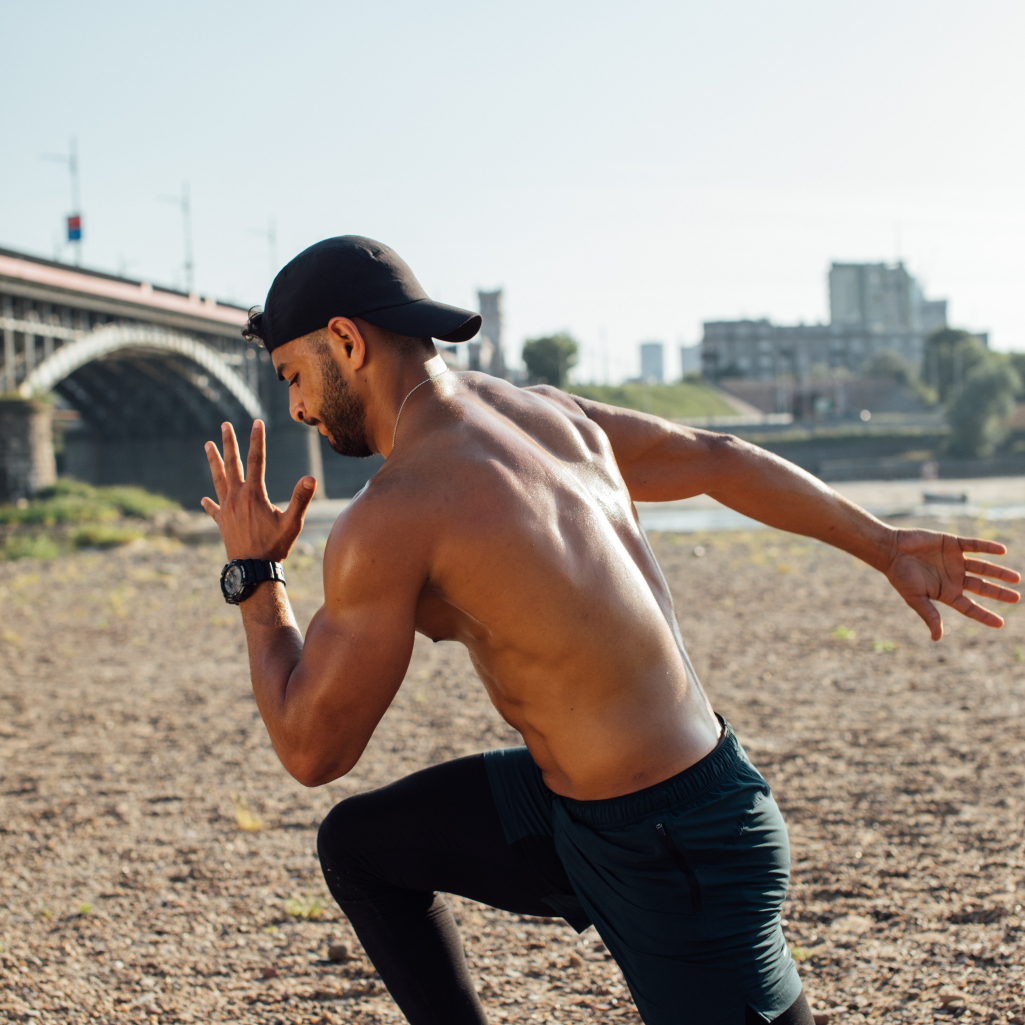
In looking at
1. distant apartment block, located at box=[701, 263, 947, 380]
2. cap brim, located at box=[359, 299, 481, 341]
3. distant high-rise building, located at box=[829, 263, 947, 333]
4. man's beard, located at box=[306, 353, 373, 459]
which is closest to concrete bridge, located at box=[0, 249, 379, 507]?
man's beard, located at box=[306, 353, 373, 459]

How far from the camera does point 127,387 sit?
5272 centimetres

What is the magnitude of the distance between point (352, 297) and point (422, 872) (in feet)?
4.06

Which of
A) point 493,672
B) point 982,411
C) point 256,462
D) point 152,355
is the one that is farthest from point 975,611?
point 982,411

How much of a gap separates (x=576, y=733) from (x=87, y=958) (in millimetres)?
2435

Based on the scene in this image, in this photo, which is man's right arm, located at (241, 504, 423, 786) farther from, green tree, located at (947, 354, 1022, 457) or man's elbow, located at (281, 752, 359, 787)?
green tree, located at (947, 354, 1022, 457)

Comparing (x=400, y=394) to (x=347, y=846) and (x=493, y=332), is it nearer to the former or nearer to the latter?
(x=347, y=846)

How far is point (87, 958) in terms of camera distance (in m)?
3.55

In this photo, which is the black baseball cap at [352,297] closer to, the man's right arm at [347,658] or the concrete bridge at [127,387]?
the man's right arm at [347,658]

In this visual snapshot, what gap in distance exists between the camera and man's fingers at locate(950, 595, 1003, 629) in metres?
2.64

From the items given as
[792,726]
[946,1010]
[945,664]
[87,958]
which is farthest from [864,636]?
[87,958]

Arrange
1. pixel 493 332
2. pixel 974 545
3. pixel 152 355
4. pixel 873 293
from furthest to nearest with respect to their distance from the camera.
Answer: pixel 873 293
pixel 493 332
pixel 152 355
pixel 974 545

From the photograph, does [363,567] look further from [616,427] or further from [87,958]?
[87,958]

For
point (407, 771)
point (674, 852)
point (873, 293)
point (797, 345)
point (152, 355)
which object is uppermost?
point (873, 293)

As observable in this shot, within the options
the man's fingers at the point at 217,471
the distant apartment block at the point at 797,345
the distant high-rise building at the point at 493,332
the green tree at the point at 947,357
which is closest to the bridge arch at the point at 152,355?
the distant high-rise building at the point at 493,332
